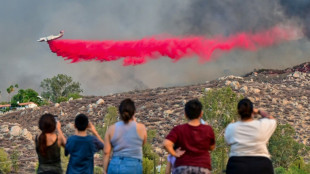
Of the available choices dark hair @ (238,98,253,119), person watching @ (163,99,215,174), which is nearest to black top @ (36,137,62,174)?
person watching @ (163,99,215,174)

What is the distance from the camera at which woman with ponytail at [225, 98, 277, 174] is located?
742 centimetres

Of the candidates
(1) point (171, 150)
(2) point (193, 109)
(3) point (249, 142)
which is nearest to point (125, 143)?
(1) point (171, 150)

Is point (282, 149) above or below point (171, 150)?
below

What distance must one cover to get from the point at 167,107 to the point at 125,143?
40.0 meters

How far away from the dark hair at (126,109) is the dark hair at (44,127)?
120 cm

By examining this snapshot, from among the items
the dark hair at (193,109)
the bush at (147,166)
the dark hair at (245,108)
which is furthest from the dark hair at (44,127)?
the bush at (147,166)

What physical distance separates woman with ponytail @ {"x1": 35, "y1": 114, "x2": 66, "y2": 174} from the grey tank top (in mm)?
1013

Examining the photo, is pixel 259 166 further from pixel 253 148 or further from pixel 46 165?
pixel 46 165

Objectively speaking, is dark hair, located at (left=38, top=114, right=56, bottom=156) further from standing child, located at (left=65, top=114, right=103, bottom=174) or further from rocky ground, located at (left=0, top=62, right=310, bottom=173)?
rocky ground, located at (left=0, top=62, right=310, bottom=173)

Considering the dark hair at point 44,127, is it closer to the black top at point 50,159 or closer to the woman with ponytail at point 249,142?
the black top at point 50,159

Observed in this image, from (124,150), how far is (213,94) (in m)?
19.3

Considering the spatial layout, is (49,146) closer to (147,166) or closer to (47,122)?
(47,122)

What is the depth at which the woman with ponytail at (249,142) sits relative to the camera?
292 inches

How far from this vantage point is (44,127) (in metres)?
7.82
